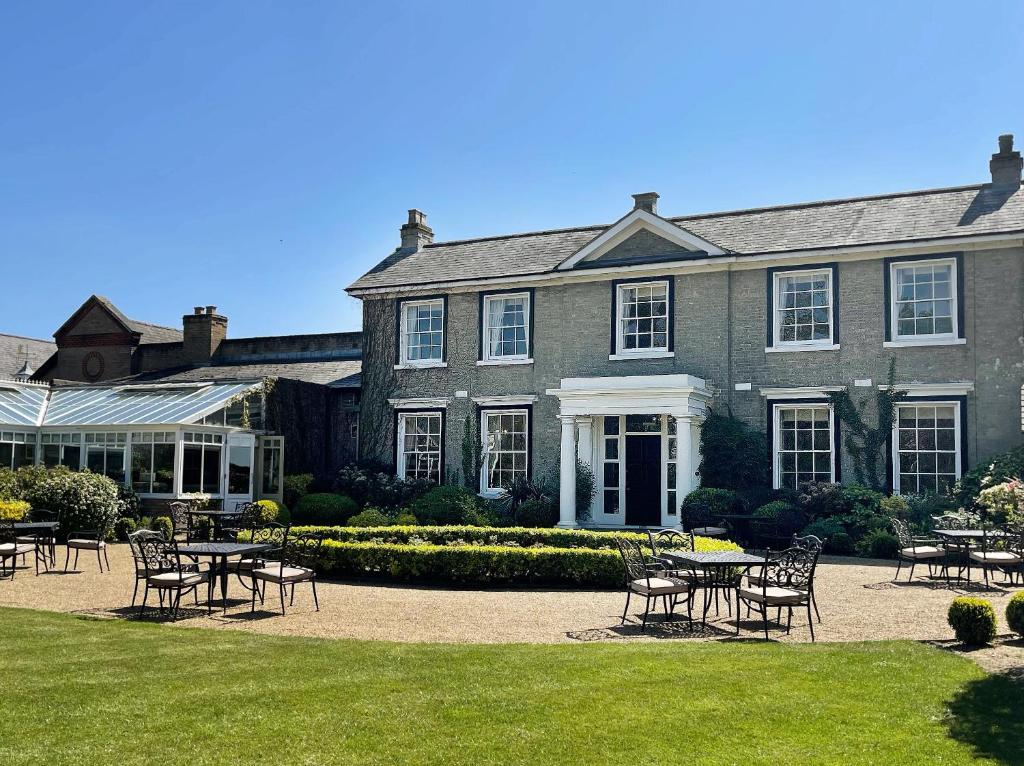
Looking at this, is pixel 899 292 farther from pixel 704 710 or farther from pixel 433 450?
pixel 704 710

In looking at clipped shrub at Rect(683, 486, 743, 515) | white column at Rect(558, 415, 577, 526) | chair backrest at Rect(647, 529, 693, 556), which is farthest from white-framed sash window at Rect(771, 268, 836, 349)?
chair backrest at Rect(647, 529, 693, 556)

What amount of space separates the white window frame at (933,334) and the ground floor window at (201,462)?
1628 centimetres

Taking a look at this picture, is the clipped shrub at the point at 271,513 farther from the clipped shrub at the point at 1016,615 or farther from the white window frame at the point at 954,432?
the clipped shrub at the point at 1016,615

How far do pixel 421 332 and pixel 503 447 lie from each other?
4058mm

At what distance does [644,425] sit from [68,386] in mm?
17732

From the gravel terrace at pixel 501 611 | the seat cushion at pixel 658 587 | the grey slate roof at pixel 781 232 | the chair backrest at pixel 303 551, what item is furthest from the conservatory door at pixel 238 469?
the seat cushion at pixel 658 587

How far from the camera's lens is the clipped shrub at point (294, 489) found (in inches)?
963

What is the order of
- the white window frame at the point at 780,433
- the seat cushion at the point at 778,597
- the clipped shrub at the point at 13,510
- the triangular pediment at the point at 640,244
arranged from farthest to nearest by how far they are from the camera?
the triangular pediment at the point at 640,244
the white window frame at the point at 780,433
the clipped shrub at the point at 13,510
the seat cushion at the point at 778,597

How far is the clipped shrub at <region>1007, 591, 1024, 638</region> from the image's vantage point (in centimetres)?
931

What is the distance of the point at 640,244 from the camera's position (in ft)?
75.1

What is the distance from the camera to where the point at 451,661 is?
848 centimetres

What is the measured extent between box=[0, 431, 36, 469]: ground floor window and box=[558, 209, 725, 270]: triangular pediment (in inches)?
585

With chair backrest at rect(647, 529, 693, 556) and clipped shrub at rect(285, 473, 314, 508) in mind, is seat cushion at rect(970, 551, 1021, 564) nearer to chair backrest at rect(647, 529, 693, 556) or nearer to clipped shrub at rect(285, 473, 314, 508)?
chair backrest at rect(647, 529, 693, 556)

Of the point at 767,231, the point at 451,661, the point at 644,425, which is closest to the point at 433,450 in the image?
the point at 644,425
